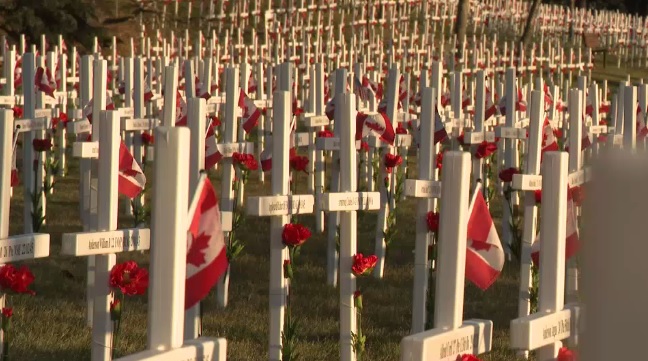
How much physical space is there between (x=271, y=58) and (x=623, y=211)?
1141 inches

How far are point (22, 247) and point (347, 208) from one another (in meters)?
2.25

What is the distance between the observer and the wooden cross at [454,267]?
3453 millimetres

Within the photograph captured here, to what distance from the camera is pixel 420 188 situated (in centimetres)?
705

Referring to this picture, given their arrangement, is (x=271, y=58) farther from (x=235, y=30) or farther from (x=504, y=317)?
(x=504, y=317)

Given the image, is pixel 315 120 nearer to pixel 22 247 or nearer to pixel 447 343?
pixel 22 247

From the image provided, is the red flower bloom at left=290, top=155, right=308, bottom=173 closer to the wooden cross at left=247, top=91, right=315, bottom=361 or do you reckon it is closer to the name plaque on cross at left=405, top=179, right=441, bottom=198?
the name plaque on cross at left=405, top=179, right=441, bottom=198

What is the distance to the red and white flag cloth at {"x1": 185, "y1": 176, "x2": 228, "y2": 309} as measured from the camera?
3.44m

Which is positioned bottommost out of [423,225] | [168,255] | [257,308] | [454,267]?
[257,308]

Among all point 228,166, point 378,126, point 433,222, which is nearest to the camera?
point 433,222

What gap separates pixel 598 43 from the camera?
4806cm

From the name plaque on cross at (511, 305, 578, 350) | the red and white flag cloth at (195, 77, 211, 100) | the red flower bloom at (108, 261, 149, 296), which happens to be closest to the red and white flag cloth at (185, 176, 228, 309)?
the name plaque on cross at (511, 305, 578, 350)

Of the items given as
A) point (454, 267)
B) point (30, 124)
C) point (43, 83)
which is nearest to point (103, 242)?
point (454, 267)

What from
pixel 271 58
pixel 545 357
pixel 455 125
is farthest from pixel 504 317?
pixel 271 58

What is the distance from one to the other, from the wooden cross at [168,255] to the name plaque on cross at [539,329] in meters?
0.96
